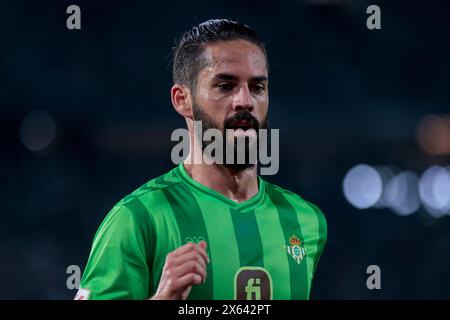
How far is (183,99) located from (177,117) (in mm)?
4002

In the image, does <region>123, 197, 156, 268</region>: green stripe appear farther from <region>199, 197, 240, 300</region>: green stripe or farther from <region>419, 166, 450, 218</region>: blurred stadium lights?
<region>419, 166, 450, 218</region>: blurred stadium lights

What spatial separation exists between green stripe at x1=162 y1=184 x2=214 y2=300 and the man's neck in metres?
0.07

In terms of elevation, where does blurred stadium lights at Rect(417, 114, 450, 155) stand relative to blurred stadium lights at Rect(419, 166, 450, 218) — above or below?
above

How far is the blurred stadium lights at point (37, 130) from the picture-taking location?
21.5 ft

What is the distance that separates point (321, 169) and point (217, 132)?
4.80 metres

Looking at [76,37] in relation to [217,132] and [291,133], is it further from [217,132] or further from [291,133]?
[217,132]

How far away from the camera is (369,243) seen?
6883 millimetres

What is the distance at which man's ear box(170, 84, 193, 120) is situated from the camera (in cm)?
267

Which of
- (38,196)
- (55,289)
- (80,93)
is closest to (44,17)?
(80,93)

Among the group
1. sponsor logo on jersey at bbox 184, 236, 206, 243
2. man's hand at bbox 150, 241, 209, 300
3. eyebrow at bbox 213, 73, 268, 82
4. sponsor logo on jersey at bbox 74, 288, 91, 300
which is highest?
eyebrow at bbox 213, 73, 268, 82

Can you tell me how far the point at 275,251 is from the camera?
Result: 2.61m

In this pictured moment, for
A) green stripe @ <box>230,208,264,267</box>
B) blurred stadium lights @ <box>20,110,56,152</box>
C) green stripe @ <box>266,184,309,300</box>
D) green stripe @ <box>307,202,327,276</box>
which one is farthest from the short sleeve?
blurred stadium lights @ <box>20,110,56,152</box>

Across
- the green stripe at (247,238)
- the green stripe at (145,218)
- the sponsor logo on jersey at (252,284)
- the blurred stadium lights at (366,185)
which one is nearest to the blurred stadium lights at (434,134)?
the blurred stadium lights at (366,185)

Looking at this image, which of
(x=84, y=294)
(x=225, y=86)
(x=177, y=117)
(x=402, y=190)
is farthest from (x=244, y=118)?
(x=402, y=190)
